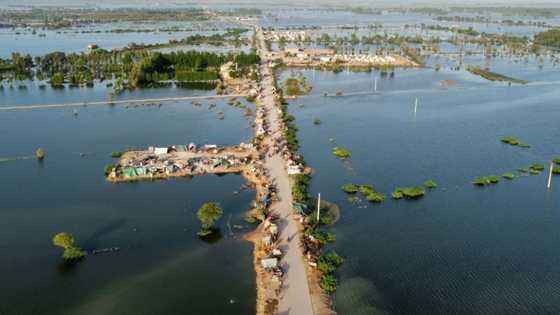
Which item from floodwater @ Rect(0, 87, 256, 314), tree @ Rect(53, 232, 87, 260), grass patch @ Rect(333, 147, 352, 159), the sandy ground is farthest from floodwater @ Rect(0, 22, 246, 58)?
tree @ Rect(53, 232, 87, 260)

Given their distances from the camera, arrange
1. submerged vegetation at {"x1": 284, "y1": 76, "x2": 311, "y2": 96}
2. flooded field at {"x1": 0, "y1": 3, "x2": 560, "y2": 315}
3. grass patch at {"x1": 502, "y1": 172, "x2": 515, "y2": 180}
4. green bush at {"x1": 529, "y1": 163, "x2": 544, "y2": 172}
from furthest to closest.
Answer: submerged vegetation at {"x1": 284, "y1": 76, "x2": 311, "y2": 96}
green bush at {"x1": 529, "y1": 163, "x2": 544, "y2": 172}
grass patch at {"x1": 502, "y1": 172, "x2": 515, "y2": 180}
flooded field at {"x1": 0, "y1": 3, "x2": 560, "y2": 315}

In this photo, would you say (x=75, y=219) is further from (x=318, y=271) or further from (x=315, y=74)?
(x=315, y=74)

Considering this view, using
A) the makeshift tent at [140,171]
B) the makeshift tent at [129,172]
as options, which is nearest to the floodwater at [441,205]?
the makeshift tent at [140,171]

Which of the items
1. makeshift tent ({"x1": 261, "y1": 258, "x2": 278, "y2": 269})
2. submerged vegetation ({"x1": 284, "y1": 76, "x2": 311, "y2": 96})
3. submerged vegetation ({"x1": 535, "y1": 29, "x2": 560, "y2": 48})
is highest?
submerged vegetation ({"x1": 535, "y1": 29, "x2": 560, "y2": 48})

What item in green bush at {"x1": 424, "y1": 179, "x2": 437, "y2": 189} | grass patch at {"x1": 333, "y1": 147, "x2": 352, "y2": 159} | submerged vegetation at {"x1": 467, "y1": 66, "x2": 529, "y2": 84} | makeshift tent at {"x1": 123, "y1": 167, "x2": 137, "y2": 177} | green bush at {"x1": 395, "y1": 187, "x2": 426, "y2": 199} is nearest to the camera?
green bush at {"x1": 395, "y1": 187, "x2": 426, "y2": 199}

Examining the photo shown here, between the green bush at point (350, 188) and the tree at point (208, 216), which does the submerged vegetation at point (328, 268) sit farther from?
the green bush at point (350, 188)

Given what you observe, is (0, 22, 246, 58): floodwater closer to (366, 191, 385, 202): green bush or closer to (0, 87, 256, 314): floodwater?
(0, 87, 256, 314): floodwater
